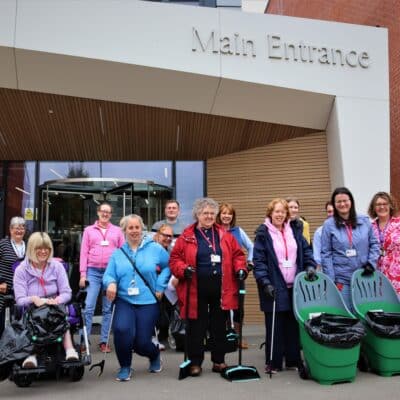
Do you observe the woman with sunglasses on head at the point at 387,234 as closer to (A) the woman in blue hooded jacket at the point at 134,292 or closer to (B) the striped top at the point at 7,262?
(A) the woman in blue hooded jacket at the point at 134,292

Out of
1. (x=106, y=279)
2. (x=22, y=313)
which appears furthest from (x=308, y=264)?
(x=22, y=313)

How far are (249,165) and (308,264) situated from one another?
4.21 meters

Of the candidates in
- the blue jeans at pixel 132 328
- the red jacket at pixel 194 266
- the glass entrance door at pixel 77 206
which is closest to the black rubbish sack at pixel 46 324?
the blue jeans at pixel 132 328

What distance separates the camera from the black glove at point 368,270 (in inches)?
180

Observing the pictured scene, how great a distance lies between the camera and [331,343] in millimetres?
3926

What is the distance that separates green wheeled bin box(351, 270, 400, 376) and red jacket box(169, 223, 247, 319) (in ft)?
3.78

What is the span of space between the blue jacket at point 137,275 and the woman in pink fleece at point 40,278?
454 mm

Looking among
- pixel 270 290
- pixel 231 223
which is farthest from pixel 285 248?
pixel 231 223

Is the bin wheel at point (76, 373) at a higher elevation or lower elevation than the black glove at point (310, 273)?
lower

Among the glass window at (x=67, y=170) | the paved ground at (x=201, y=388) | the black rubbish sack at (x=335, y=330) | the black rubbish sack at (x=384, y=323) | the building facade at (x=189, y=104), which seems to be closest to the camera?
the paved ground at (x=201, y=388)

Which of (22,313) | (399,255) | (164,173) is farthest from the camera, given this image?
→ (164,173)

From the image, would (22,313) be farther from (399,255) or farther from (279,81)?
(279,81)

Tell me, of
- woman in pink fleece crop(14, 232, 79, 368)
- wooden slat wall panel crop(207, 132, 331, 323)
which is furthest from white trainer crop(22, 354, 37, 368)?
wooden slat wall panel crop(207, 132, 331, 323)

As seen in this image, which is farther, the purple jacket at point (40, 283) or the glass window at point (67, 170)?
the glass window at point (67, 170)
